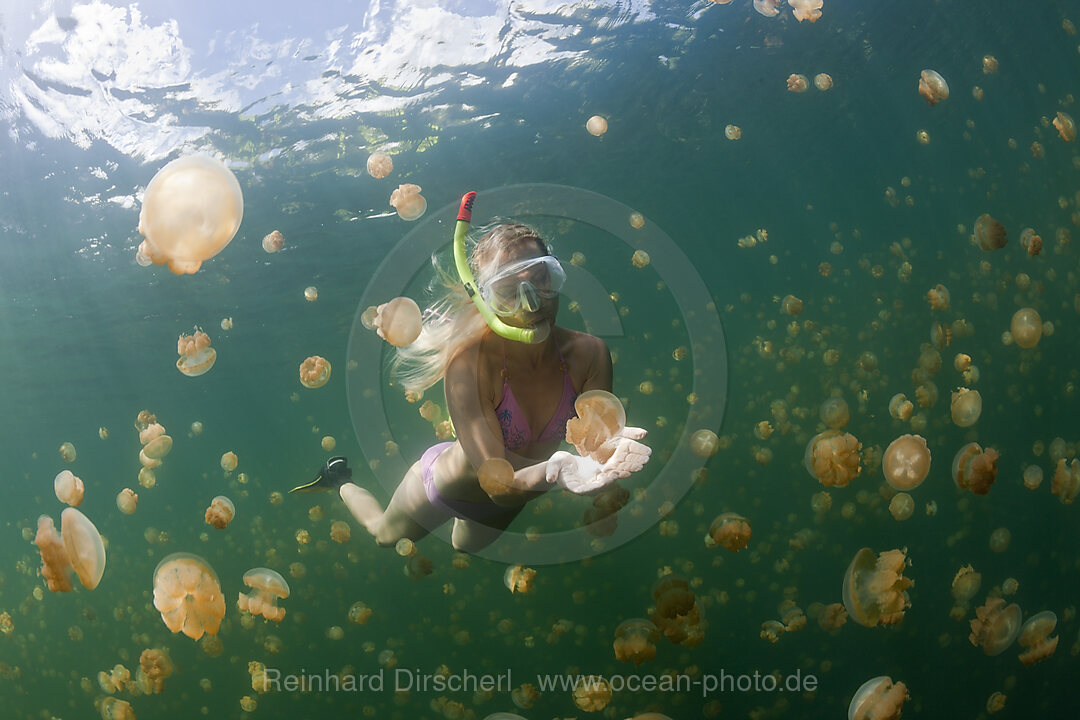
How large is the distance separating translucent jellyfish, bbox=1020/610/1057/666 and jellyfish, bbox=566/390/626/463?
135 inches

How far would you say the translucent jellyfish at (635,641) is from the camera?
400 centimetres

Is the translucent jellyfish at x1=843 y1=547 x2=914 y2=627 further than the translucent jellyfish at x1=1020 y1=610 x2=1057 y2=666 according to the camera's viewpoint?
No

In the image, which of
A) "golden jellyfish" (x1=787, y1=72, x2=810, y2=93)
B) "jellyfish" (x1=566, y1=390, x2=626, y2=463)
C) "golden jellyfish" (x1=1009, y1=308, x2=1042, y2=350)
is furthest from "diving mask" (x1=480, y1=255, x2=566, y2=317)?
"golden jellyfish" (x1=787, y1=72, x2=810, y2=93)

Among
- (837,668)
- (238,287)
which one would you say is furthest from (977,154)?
(238,287)

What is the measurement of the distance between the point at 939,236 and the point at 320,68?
52.9ft

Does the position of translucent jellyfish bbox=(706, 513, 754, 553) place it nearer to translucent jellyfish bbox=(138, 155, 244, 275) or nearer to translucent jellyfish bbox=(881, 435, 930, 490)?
translucent jellyfish bbox=(881, 435, 930, 490)

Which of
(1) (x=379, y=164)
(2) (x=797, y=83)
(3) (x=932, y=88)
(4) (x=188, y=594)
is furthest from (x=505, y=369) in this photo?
(2) (x=797, y=83)

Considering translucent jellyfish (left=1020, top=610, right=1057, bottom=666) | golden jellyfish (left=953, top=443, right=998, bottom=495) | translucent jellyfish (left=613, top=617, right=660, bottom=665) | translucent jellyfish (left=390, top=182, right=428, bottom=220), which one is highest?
translucent jellyfish (left=390, top=182, right=428, bottom=220)

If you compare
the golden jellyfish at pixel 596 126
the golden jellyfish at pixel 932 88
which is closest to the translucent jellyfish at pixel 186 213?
the golden jellyfish at pixel 596 126

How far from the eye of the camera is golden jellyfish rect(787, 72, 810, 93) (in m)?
8.24

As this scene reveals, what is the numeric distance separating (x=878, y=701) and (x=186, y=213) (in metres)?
5.39

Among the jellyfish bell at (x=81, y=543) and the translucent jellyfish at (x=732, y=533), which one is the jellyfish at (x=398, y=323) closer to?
the translucent jellyfish at (x=732, y=533)

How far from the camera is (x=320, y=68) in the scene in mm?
6117

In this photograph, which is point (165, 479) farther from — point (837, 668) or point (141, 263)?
point (837, 668)
